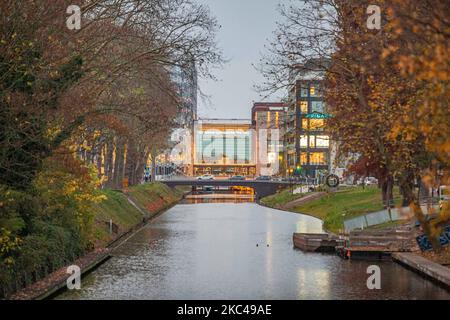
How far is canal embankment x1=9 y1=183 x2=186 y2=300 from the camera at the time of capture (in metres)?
28.0

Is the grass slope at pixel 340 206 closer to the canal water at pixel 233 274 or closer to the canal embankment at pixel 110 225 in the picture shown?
the canal water at pixel 233 274

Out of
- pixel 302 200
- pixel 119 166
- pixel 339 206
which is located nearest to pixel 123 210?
pixel 119 166

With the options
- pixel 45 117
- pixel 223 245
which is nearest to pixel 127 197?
pixel 223 245

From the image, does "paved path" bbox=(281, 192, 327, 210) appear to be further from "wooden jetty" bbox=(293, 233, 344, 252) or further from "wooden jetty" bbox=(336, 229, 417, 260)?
"wooden jetty" bbox=(336, 229, 417, 260)

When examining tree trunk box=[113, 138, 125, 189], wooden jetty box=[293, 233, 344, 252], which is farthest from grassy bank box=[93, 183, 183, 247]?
wooden jetty box=[293, 233, 344, 252]

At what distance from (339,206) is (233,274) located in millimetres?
42558

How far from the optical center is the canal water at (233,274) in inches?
1120

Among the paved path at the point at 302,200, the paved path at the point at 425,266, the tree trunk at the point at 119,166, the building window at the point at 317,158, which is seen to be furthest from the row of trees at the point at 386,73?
the building window at the point at 317,158

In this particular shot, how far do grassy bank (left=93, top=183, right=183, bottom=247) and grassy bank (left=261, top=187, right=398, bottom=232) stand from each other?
1673 cm

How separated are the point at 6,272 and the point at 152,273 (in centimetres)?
1022

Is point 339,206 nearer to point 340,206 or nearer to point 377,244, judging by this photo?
point 340,206

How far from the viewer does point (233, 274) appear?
33750 mm

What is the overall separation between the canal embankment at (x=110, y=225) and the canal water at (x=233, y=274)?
727mm
